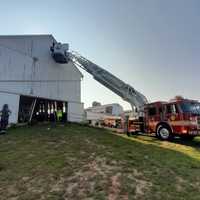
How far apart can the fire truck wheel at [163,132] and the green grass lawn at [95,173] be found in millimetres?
3608

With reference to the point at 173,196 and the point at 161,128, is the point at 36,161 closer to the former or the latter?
the point at 173,196

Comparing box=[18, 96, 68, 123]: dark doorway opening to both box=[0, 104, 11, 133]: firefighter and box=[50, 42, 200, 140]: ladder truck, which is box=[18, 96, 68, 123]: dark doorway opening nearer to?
box=[0, 104, 11, 133]: firefighter

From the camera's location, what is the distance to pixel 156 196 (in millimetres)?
4648

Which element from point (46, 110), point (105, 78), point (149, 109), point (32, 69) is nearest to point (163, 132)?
point (149, 109)

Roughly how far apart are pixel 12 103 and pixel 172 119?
1111 cm

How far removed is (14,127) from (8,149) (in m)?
6.72

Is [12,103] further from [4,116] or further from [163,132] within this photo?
[163,132]

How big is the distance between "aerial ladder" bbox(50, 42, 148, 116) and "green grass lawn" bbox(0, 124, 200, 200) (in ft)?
24.1

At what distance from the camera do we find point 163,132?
41.2ft

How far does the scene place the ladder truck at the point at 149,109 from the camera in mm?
11461

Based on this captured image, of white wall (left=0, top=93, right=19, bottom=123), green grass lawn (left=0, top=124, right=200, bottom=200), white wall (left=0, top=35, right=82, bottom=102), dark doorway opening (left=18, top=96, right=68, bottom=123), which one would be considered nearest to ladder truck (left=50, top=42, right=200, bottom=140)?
white wall (left=0, top=35, right=82, bottom=102)

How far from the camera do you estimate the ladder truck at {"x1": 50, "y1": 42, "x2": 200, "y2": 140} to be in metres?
11.5

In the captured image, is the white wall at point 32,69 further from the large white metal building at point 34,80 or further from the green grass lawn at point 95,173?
the green grass lawn at point 95,173

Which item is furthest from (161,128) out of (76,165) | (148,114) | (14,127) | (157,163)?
(14,127)
